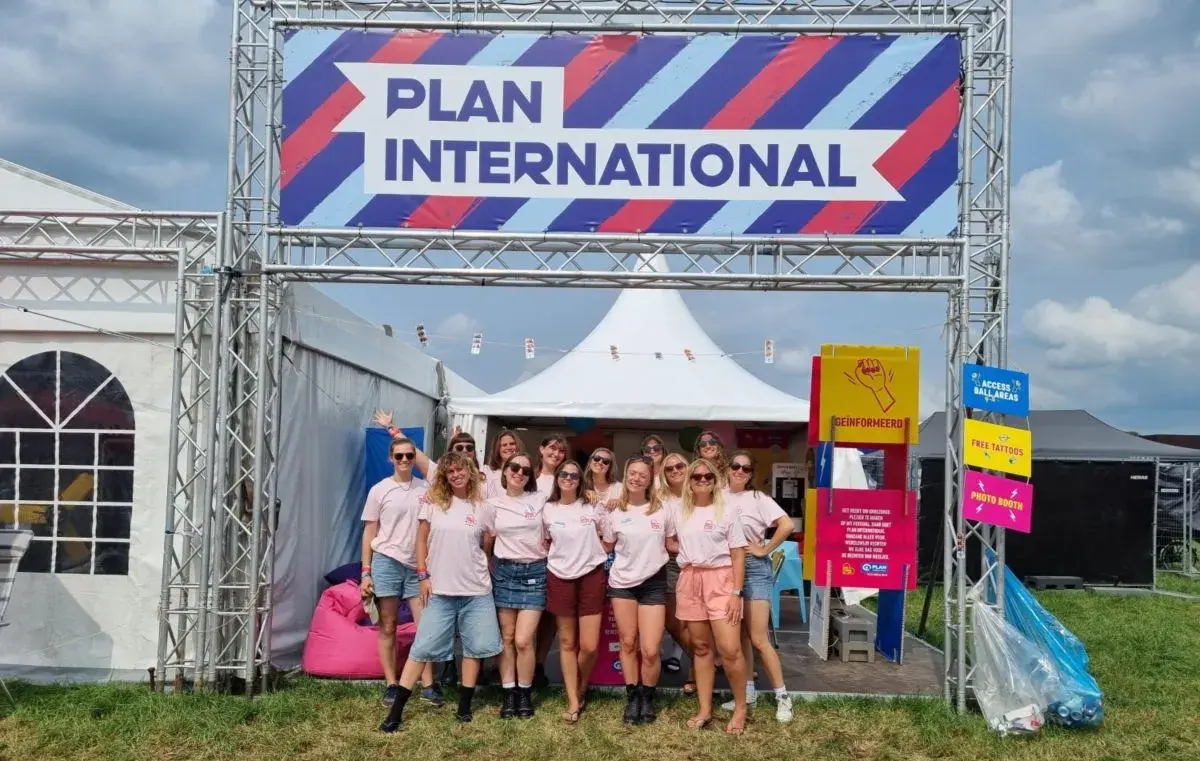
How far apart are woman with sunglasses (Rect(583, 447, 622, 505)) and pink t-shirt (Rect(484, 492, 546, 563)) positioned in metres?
0.33

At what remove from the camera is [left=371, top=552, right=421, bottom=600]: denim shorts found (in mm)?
5016

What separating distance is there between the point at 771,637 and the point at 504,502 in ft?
9.83

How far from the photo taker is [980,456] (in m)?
4.87

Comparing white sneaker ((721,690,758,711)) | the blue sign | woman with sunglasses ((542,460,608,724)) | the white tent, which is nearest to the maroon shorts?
woman with sunglasses ((542,460,608,724))

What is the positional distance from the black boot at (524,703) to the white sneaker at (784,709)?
1.26 metres

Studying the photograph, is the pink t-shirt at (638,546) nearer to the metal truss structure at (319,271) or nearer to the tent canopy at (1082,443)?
the metal truss structure at (319,271)

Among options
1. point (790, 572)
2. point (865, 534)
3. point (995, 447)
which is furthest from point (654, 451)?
point (790, 572)

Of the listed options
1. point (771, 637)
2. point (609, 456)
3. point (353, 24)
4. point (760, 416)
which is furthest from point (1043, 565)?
point (353, 24)

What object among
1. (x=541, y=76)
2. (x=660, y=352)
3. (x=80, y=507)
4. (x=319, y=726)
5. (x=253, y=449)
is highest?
(x=541, y=76)

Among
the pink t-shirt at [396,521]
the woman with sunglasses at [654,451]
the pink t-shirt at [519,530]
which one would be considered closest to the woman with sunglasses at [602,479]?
the woman with sunglasses at [654,451]

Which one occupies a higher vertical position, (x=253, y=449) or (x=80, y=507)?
(x=253, y=449)

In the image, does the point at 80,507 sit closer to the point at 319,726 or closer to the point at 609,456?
the point at 319,726

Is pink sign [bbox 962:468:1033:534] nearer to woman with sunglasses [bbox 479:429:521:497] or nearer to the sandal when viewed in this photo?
the sandal

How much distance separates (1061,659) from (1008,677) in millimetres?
390
